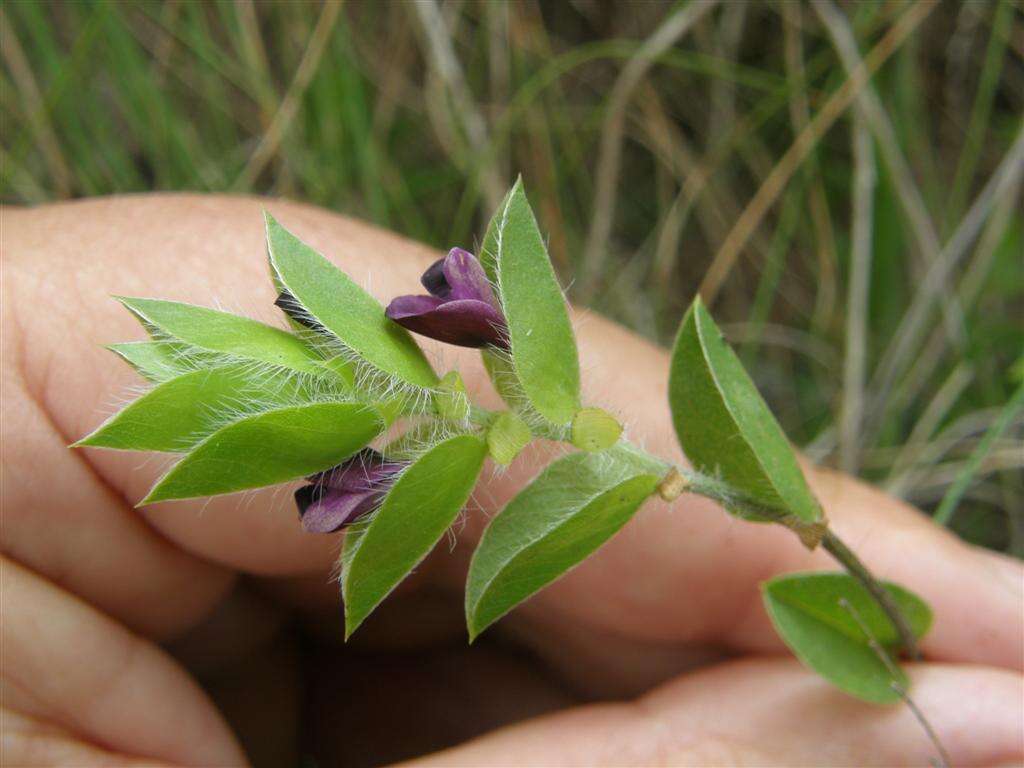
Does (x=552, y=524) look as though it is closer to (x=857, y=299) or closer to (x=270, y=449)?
(x=270, y=449)

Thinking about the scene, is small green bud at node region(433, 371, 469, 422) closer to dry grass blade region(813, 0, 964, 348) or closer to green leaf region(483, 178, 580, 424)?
green leaf region(483, 178, 580, 424)

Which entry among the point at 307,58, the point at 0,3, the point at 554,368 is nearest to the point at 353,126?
the point at 307,58

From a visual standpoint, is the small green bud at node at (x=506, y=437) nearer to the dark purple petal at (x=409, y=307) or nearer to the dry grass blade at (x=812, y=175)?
the dark purple petal at (x=409, y=307)

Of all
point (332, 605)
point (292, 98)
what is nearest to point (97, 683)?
point (332, 605)

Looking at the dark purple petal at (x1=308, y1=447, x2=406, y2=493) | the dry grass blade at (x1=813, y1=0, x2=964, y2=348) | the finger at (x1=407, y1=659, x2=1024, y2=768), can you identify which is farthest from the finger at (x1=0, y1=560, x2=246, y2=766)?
the dry grass blade at (x1=813, y1=0, x2=964, y2=348)

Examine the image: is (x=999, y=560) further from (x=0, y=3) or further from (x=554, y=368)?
(x=0, y=3)

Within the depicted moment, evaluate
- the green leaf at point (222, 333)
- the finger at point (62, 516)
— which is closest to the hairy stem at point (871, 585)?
the green leaf at point (222, 333)
